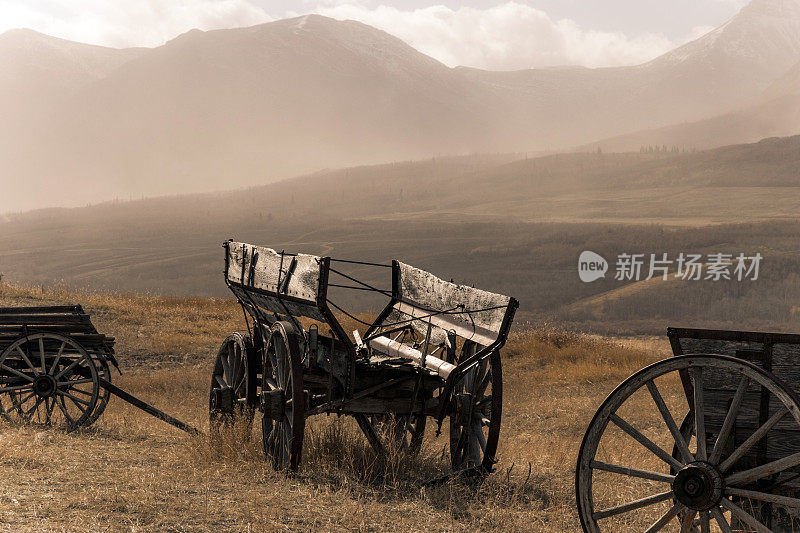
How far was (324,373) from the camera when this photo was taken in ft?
21.8

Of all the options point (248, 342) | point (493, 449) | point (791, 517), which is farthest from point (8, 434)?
point (791, 517)

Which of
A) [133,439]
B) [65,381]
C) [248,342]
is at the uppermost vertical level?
[248,342]

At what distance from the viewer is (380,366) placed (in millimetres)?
6570

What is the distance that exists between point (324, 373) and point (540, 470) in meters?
2.50

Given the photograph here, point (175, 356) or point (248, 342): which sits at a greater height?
point (248, 342)

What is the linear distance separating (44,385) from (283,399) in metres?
3.88

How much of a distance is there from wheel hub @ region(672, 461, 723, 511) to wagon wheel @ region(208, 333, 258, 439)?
4499 millimetres

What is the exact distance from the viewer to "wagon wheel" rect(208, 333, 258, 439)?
766 centimetres

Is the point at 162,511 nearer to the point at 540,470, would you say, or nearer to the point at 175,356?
the point at 540,470

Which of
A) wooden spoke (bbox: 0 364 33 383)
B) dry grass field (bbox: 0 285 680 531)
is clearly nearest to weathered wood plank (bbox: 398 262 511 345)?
dry grass field (bbox: 0 285 680 531)

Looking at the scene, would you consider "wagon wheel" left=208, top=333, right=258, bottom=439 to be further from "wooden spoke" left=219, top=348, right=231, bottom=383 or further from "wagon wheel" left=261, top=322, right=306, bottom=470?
"wagon wheel" left=261, top=322, right=306, bottom=470

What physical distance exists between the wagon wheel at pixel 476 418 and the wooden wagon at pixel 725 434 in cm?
208

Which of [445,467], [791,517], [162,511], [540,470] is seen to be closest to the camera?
[791,517]

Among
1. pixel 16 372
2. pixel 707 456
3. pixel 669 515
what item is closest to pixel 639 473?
pixel 669 515
